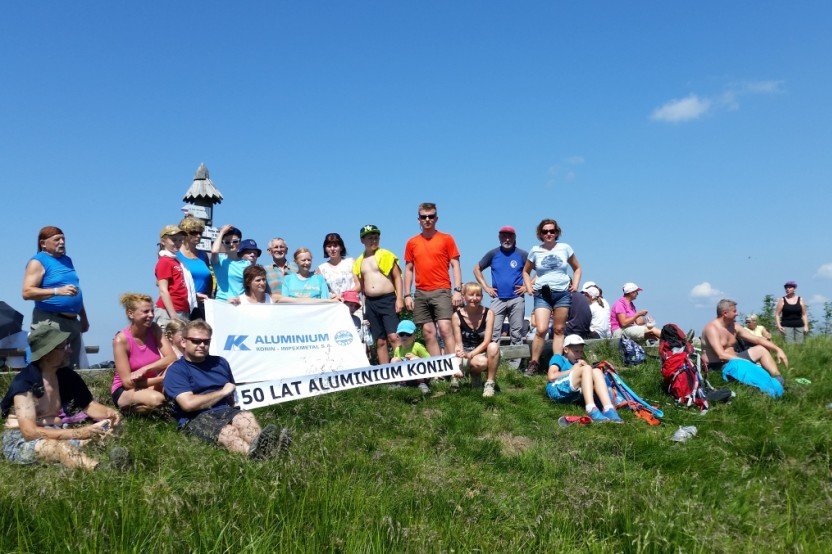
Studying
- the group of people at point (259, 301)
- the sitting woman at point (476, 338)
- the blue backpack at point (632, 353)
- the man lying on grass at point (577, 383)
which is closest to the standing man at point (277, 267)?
the group of people at point (259, 301)

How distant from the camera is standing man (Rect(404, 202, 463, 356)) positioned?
861 centimetres

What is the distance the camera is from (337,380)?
295 inches

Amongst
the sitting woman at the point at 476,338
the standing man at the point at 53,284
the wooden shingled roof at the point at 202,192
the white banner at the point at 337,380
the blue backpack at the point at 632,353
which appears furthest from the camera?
the wooden shingled roof at the point at 202,192

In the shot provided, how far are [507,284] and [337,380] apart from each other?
388 centimetres

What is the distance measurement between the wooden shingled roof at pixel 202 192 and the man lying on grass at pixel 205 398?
7488mm

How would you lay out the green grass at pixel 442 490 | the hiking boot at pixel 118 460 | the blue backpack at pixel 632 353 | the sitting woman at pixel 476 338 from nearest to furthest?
the green grass at pixel 442 490
the hiking boot at pixel 118 460
the sitting woman at pixel 476 338
the blue backpack at pixel 632 353

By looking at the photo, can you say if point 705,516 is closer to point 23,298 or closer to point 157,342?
point 157,342

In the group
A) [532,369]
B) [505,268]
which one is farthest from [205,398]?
[505,268]

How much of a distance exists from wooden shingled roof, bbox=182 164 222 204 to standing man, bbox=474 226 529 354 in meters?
6.03

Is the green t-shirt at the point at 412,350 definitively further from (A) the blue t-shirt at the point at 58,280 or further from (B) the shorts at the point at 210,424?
(A) the blue t-shirt at the point at 58,280

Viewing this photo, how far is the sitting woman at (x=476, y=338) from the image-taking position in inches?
318

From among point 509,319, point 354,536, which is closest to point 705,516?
point 354,536

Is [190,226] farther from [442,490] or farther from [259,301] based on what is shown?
[442,490]

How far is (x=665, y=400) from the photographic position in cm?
788
